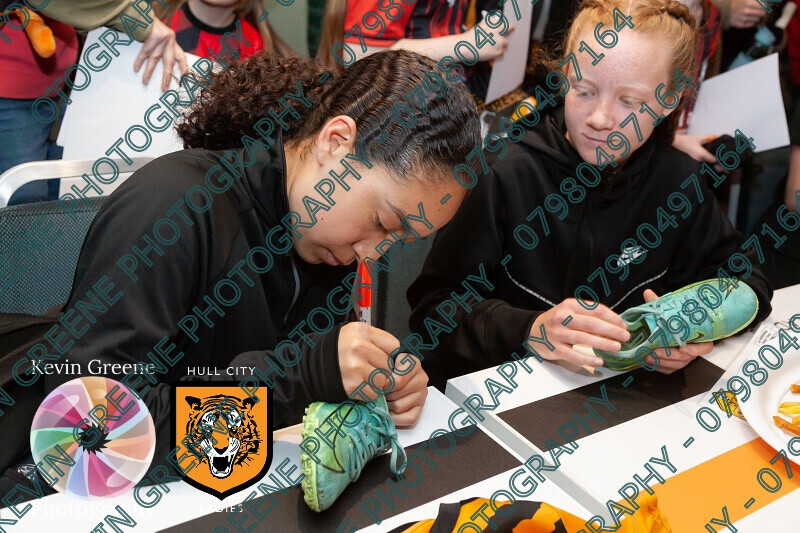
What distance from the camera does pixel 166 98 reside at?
5.40 ft

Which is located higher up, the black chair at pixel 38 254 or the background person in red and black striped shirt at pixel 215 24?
the background person in red and black striped shirt at pixel 215 24

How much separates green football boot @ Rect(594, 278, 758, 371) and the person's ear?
0.50 meters

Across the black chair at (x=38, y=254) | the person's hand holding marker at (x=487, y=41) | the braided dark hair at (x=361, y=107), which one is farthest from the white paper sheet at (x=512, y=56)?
the black chair at (x=38, y=254)

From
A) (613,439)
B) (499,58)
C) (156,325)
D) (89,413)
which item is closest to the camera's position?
(89,413)

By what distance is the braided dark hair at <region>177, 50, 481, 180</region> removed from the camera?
0.92 m

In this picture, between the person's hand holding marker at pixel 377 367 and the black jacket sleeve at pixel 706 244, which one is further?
the black jacket sleeve at pixel 706 244

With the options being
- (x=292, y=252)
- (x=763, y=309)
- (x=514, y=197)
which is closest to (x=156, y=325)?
(x=292, y=252)

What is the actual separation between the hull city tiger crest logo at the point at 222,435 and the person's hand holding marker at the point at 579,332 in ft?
1.63

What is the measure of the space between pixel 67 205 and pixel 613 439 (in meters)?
0.92

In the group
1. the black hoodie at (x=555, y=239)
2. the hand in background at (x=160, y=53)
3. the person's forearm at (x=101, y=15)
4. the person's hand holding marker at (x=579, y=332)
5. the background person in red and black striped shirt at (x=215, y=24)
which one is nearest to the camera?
the person's hand holding marker at (x=579, y=332)

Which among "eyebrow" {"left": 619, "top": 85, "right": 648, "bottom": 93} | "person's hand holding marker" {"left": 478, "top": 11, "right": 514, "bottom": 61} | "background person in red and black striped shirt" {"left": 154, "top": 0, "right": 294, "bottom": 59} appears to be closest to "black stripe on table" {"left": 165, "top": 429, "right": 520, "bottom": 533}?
"eyebrow" {"left": 619, "top": 85, "right": 648, "bottom": 93}

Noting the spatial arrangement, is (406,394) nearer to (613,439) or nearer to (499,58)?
(613,439)

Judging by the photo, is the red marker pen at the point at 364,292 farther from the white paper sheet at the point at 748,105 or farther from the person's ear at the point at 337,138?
the white paper sheet at the point at 748,105

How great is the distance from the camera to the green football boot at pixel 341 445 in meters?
0.74
